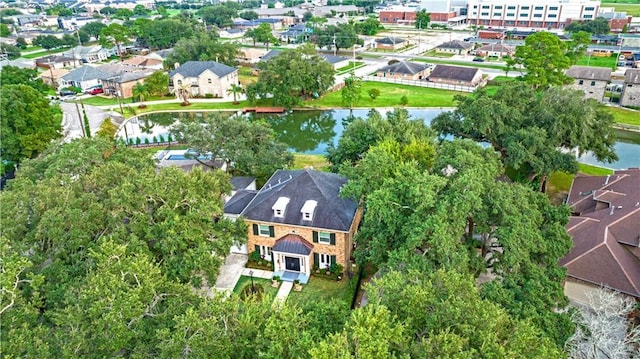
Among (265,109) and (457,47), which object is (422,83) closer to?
(265,109)

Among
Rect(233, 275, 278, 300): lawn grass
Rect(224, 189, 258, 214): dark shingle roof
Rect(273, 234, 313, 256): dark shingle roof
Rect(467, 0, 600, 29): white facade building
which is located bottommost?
Rect(233, 275, 278, 300): lawn grass

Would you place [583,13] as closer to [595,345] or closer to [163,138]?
[163,138]

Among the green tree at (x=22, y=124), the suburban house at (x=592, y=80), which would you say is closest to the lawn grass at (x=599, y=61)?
the suburban house at (x=592, y=80)

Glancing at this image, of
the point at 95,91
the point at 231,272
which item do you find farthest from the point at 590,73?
the point at 95,91

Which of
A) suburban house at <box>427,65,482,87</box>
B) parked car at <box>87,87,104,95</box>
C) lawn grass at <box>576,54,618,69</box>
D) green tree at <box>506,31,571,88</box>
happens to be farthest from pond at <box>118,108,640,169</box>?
lawn grass at <box>576,54,618,69</box>

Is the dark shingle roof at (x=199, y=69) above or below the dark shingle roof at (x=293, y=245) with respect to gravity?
above

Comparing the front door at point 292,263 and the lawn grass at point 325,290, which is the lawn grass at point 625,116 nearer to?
the lawn grass at point 325,290

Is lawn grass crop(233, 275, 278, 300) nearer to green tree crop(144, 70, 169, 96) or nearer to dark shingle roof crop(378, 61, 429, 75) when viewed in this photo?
green tree crop(144, 70, 169, 96)

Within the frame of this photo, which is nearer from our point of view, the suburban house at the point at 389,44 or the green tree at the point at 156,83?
the green tree at the point at 156,83
